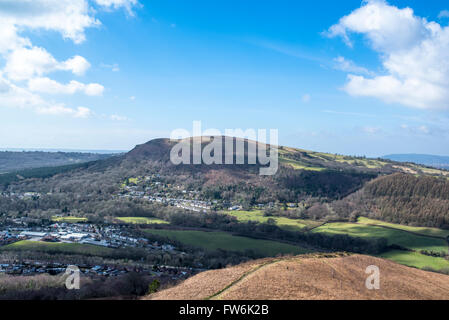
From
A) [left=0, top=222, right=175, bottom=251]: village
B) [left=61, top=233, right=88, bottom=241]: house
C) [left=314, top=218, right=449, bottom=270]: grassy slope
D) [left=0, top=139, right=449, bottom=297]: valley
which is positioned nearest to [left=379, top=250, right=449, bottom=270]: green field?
[left=314, top=218, right=449, bottom=270]: grassy slope

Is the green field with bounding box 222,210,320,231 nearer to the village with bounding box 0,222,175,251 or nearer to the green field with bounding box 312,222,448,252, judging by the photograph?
the green field with bounding box 312,222,448,252

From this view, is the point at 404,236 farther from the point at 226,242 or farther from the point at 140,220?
the point at 140,220

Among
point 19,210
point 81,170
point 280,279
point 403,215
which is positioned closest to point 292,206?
point 403,215

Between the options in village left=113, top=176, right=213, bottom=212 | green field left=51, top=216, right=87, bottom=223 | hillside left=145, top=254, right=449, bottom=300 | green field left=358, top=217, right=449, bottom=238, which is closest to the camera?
hillside left=145, top=254, right=449, bottom=300

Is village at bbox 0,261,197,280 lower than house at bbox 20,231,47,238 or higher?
higher

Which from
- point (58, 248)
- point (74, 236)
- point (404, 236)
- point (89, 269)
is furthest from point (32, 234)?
point (404, 236)
